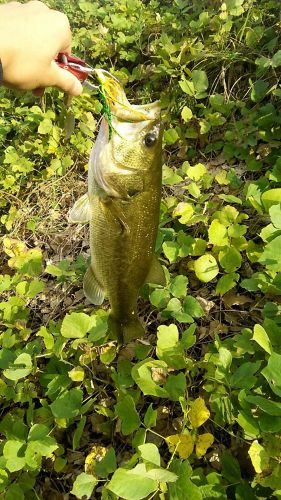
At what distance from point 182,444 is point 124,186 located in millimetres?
1187

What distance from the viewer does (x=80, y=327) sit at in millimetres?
2357

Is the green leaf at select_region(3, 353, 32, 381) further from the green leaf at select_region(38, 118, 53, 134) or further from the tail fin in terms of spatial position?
the green leaf at select_region(38, 118, 53, 134)

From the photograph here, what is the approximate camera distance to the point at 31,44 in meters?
1.91

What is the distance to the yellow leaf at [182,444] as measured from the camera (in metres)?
1.92

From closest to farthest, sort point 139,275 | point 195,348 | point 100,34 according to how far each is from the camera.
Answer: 1. point 139,275
2. point 195,348
3. point 100,34

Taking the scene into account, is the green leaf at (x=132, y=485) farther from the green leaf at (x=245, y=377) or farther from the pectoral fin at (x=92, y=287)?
the pectoral fin at (x=92, y=287)

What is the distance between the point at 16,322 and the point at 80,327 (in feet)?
2.93

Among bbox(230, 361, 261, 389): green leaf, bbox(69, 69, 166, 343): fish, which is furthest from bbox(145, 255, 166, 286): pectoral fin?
bbox(230, 361, 261, 389): green leaf

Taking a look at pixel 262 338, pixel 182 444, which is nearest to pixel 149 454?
pixel 182 444

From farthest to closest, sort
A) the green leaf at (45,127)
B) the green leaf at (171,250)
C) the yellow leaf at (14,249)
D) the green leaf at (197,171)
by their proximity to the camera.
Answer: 1. the green leaf at (45,127)
2. the yellow leaf at (14,249)
3. the green leaf at (197,171)
4. the green leaf at (171,250)

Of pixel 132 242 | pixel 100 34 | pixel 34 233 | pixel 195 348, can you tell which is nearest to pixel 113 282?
pixel 132 242

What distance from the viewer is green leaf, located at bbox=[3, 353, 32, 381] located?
2.40 m

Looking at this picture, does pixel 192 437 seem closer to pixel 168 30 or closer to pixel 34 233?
pixel 34 233

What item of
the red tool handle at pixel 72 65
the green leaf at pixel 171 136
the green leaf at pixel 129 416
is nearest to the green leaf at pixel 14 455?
the green leaf at pixel 129 416
